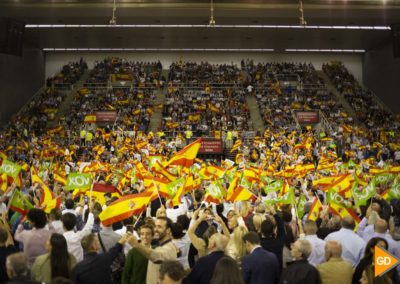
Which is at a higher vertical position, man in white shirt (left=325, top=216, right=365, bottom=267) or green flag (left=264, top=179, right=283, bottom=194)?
man in white shirt (left=325, top=216, right=365, bottom=267)

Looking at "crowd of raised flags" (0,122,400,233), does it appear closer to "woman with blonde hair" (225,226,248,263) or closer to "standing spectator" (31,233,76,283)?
"standing spectator" (31,233,76,283)

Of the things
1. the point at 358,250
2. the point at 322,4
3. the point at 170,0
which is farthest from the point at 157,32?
the point at 358,250

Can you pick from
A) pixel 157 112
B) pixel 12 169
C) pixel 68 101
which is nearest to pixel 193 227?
pixel 12 169

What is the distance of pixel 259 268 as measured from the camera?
5961mm

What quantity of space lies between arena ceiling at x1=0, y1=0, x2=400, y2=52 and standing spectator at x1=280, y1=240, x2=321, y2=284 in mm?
27765

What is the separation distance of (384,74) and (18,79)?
1108 inches

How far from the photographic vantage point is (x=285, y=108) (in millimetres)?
40375

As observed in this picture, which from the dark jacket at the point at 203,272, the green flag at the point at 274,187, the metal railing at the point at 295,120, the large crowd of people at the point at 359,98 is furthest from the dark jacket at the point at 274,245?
the large crowd of people at the point at 359,98

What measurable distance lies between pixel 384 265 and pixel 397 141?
32.4 m

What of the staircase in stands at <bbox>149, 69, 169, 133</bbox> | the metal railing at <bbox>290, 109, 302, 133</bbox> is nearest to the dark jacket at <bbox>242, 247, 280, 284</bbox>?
the metal railing at <bbox>290, 109, 302, 133</bbox>

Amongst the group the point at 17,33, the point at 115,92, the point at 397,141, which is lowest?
the point at 397,141

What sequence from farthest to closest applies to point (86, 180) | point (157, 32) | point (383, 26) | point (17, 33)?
1. point (157, 32)
2. point (383, 26)
3. point (17, 33)
4. point (86, 180)

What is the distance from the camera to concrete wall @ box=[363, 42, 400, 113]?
42.6 m

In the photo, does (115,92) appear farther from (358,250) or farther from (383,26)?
(358,250)
